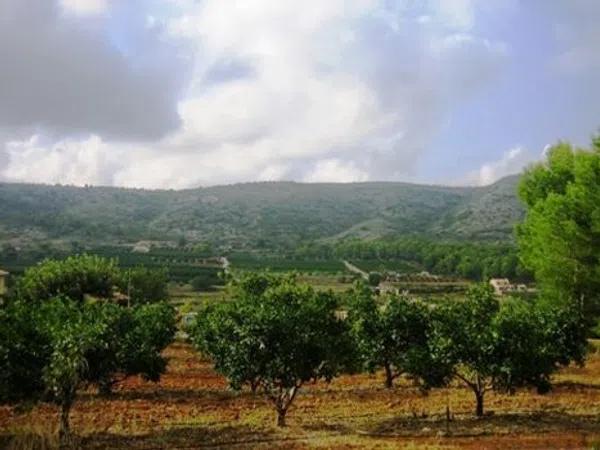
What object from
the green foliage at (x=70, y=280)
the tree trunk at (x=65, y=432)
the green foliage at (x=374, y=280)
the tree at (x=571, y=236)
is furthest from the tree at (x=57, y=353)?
the green foliage at (x=374, y=280)

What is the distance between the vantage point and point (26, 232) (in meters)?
192

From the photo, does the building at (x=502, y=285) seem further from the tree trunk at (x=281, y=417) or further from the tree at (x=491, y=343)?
the tree trunk at (x=281, y=417)

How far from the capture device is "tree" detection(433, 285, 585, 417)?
21713 mm

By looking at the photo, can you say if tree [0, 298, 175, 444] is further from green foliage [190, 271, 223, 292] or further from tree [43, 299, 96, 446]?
green foliage [190, 271, 223, 292]

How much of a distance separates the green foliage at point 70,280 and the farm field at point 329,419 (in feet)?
71.9

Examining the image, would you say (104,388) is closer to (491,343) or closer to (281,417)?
(281,417)

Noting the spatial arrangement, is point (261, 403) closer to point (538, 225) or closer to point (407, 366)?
point (407, 366)

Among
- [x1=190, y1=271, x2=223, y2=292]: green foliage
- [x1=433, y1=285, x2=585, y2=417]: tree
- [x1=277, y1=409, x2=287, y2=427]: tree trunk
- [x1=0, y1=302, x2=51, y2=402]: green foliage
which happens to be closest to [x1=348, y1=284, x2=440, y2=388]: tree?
[x1=433, y1=285, x2=585, y2=417]: tree

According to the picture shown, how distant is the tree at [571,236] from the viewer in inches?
1294

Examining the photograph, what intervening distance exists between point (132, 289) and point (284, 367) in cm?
4239

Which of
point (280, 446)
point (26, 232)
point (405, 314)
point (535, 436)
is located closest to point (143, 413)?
point (280, 446)

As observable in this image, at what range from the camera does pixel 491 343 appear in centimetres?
2167

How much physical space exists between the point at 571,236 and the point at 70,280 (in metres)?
35.5

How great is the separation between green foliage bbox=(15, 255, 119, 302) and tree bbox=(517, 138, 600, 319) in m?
31.8
